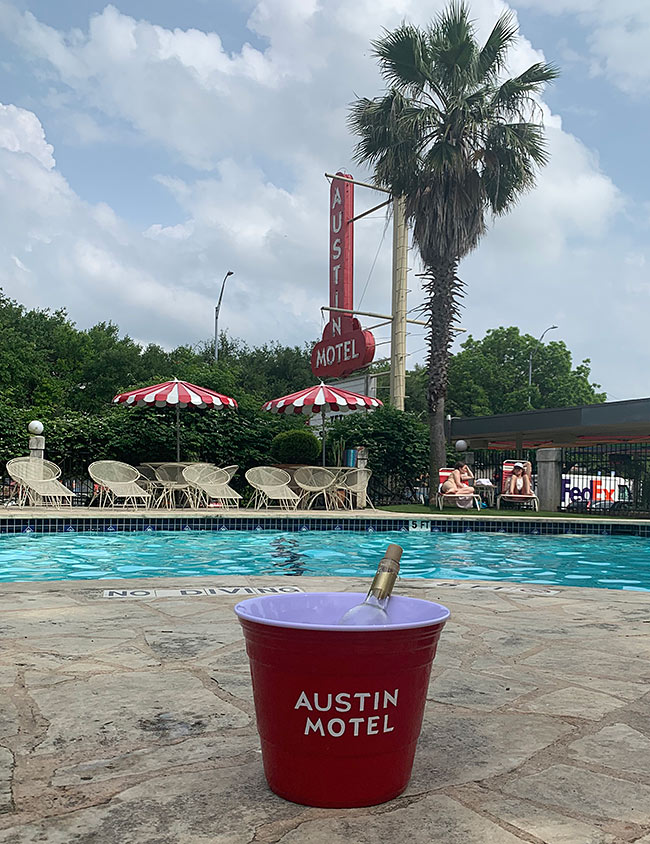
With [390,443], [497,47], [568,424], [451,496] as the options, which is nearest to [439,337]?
[390,443]

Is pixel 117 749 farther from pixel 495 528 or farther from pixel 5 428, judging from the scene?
pixel 5 428

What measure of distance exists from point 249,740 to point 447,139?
1671 cm

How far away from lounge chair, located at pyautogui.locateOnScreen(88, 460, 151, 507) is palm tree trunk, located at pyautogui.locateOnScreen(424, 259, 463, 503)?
6.64 meters

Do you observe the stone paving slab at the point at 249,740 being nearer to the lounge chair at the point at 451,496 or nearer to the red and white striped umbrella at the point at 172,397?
the red and white striped umbrella at the point at 172,397

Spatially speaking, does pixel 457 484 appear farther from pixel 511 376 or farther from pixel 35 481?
pixel 511 376

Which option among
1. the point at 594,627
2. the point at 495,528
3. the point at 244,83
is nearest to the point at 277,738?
the point at 594,627

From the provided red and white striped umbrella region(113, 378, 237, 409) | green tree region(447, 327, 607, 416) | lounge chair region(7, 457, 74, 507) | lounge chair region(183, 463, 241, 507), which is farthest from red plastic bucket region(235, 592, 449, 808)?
green tree region(447, 327, 607, 416)

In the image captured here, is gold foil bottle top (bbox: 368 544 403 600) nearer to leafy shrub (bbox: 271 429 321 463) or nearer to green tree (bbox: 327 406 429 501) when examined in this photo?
leafy shrub (bbox: 271 429 321 463)

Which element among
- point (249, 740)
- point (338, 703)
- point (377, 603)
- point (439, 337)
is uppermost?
point (439, 337)

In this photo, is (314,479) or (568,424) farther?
(568,424)

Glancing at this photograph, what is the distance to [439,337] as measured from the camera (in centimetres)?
1773

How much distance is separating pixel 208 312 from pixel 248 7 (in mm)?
30468

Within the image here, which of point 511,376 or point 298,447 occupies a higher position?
point 511,376

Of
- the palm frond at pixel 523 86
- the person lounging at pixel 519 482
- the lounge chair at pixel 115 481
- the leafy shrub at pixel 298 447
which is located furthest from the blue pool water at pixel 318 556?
the palm frond at pixel 523 86
